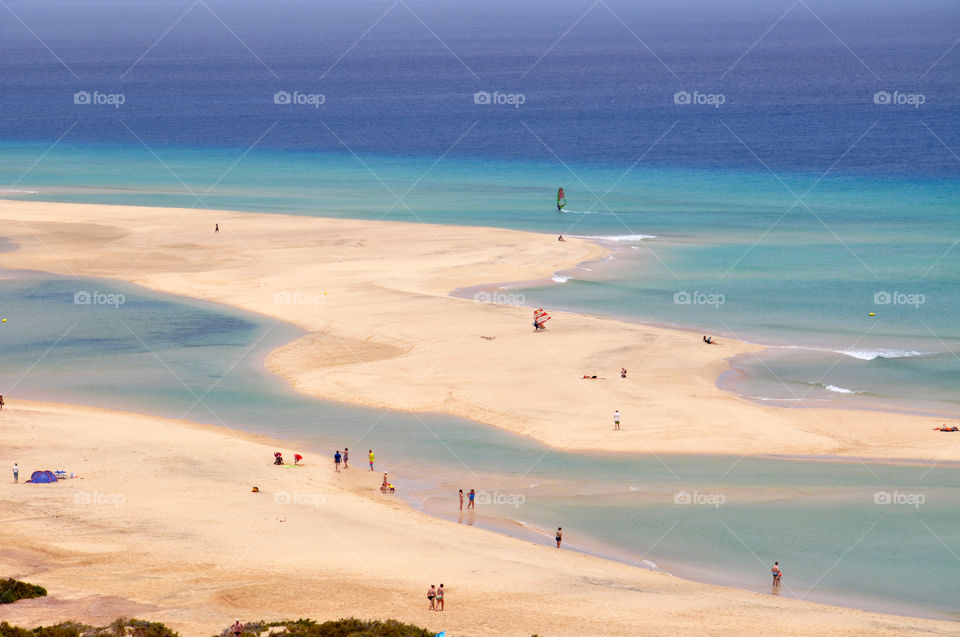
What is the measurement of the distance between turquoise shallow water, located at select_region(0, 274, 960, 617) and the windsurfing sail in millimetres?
12958

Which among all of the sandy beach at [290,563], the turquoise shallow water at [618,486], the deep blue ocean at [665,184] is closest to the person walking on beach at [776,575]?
the sandy beach at [290,563]

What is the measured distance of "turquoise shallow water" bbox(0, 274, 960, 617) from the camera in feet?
121

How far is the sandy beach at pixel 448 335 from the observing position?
48.0 m

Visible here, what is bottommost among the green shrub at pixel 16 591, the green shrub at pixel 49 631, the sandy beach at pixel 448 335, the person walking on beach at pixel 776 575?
the green shrub at pixel 49 631

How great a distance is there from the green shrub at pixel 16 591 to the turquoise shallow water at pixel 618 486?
45.4 feet

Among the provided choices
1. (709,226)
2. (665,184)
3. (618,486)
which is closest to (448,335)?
(618,486)

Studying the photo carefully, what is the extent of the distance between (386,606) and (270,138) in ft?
415

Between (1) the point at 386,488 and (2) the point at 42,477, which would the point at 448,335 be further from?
(2) the point at 42,477

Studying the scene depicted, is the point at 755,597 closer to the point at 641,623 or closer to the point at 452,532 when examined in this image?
the point at 641,623

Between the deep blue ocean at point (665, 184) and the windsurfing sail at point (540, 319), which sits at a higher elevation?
the deep blue ocean at point (665, 184)

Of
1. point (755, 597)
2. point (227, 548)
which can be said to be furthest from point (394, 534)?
point (755, 597)

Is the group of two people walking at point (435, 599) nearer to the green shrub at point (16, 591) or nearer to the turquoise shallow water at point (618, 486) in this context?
the turquoise shallow water at point (618, 486)

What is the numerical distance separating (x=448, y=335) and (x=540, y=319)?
4.97 m

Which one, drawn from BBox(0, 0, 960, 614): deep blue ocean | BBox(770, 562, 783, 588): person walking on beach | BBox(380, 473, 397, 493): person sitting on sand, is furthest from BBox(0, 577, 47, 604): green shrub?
BBox(770, 562, 783, 588): person walking on beach
